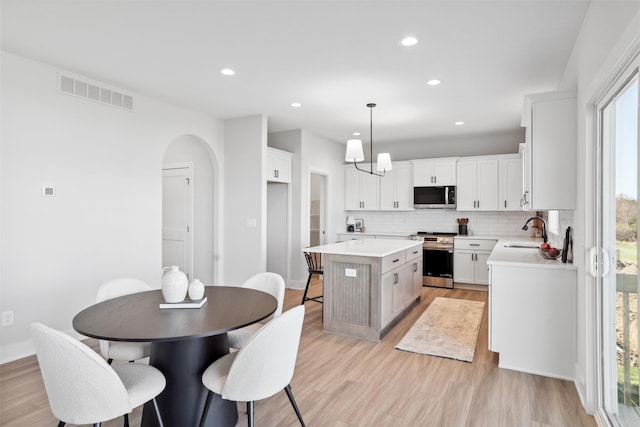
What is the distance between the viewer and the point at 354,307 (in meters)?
3.77

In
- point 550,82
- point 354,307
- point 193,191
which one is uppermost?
point 550,82

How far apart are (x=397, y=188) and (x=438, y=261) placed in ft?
5.27

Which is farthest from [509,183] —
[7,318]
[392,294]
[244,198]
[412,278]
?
[7,318]

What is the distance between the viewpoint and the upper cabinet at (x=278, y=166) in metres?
5.54

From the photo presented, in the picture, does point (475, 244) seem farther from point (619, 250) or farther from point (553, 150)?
point (619, 250)

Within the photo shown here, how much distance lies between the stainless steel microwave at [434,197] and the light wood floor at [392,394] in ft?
11.4

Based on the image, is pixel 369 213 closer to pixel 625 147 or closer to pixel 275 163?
pixel 275 163

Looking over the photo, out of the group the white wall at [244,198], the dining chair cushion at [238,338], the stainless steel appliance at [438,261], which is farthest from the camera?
the stainless steel appliance at [438,261]

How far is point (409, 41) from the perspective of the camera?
2945 mm

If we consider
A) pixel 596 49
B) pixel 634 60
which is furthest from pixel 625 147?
pixel 596 49

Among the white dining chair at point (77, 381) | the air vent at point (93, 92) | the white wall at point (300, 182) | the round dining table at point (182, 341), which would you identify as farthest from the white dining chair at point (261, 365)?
the white wall at point (300, 182)

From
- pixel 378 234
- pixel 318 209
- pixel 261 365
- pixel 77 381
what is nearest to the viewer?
pixel 77 381

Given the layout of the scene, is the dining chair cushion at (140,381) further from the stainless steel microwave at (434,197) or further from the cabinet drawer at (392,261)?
the stainless steel microwave at (434,197)

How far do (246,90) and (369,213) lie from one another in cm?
418
